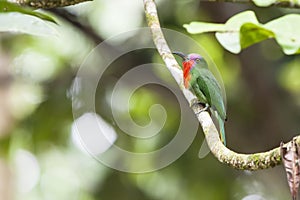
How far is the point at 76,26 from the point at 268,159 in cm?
217

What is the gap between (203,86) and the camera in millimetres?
1794

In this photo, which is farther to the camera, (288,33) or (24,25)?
(288,33)

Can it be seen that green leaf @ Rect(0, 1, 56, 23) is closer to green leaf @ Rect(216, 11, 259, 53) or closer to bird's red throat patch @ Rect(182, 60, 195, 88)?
green leaf @ Rect(216, 11, 259, 53)

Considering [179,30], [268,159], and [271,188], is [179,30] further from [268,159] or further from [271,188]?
[268,159]

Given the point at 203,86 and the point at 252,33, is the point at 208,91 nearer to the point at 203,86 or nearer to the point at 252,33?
the point at 203,86

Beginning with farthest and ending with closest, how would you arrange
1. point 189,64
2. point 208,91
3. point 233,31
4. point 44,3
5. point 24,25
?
point 189,64, point 208,91, point 44,3, point 233,31, point 24,25

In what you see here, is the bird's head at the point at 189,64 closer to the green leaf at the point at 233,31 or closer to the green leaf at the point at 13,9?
the green leaf at the point at 233,31

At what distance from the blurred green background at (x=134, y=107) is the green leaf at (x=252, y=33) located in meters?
1.70

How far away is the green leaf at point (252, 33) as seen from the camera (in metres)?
1.15

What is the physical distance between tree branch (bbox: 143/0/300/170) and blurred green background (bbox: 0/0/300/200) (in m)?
1.31

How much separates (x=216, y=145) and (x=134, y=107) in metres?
2.11

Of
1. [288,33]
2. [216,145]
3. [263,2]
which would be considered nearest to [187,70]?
[263,2]

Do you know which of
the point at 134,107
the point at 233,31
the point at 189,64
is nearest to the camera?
the point at 233,31

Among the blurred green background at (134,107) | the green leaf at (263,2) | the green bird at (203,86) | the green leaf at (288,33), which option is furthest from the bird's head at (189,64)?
the blurred green background at (134,107)
